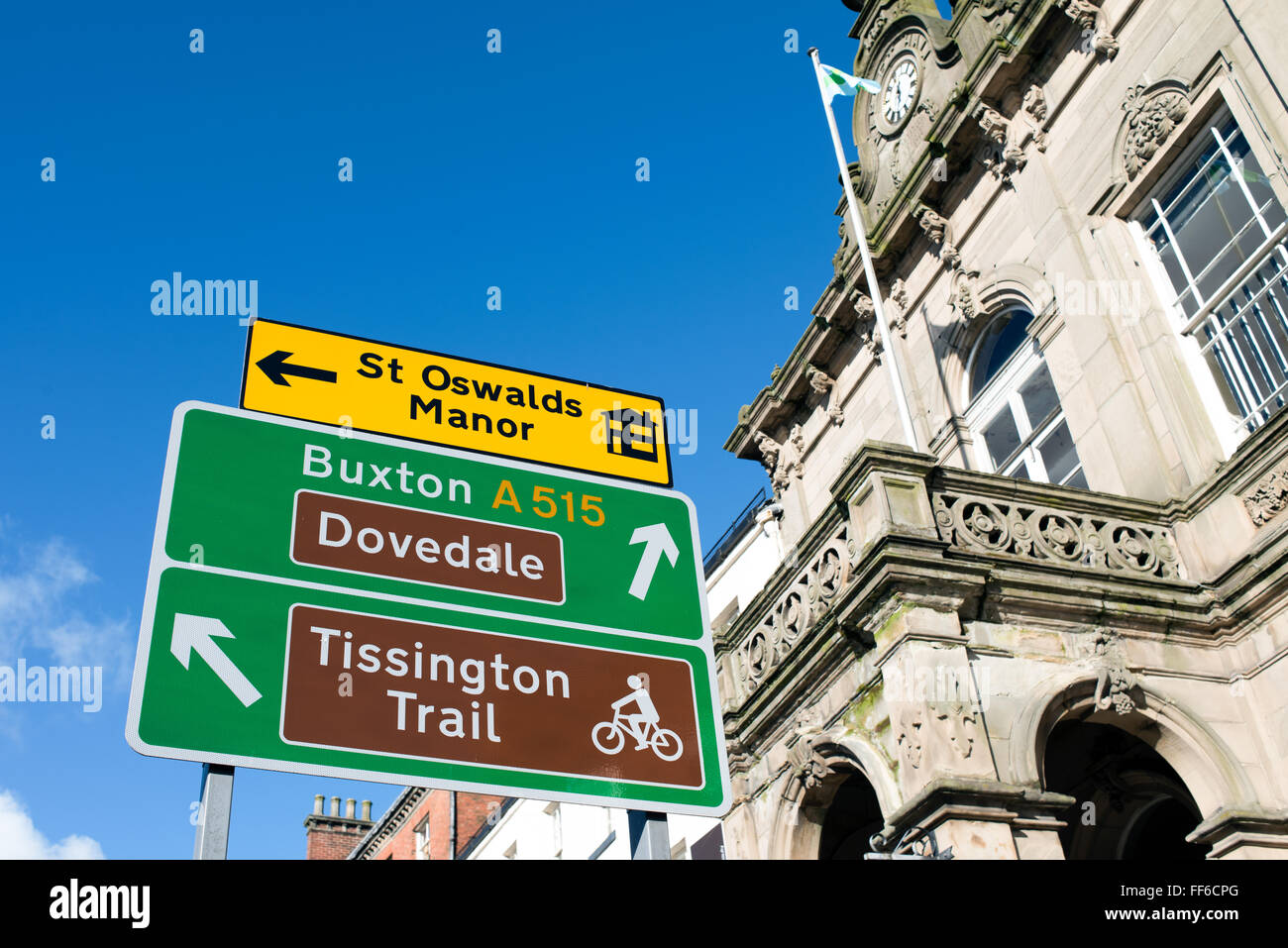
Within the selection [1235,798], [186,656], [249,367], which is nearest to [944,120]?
A: [1235,798]

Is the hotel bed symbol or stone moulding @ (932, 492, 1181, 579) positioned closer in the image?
the hotel bed symbol

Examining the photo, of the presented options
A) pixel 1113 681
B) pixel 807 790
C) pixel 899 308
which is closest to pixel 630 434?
pixel 1113 681

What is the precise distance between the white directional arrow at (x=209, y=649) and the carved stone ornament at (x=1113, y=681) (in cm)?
724

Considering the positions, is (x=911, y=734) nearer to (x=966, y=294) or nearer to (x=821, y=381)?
(x=966, y=294)

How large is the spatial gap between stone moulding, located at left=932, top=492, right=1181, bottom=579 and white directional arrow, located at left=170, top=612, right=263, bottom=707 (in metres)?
6.58

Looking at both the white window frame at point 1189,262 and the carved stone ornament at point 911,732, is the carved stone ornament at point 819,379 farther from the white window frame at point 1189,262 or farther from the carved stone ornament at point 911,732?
the carved stone ornament at point 911,732

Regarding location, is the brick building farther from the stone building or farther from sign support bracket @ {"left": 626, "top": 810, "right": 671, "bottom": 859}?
sign support bracket @ {"left": 626, "top": 810, "right": 671, "bottom": 859}

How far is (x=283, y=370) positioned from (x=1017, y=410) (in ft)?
35.4

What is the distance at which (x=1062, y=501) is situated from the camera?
1048 centimetres

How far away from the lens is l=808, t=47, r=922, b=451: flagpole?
44.8ft

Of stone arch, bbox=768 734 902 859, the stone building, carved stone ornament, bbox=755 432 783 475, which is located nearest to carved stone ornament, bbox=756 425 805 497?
carved stone ornament, bbox=755 432 783 475

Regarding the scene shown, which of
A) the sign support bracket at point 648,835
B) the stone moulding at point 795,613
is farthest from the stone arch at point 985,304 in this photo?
the sign support bracket at point 648,835
